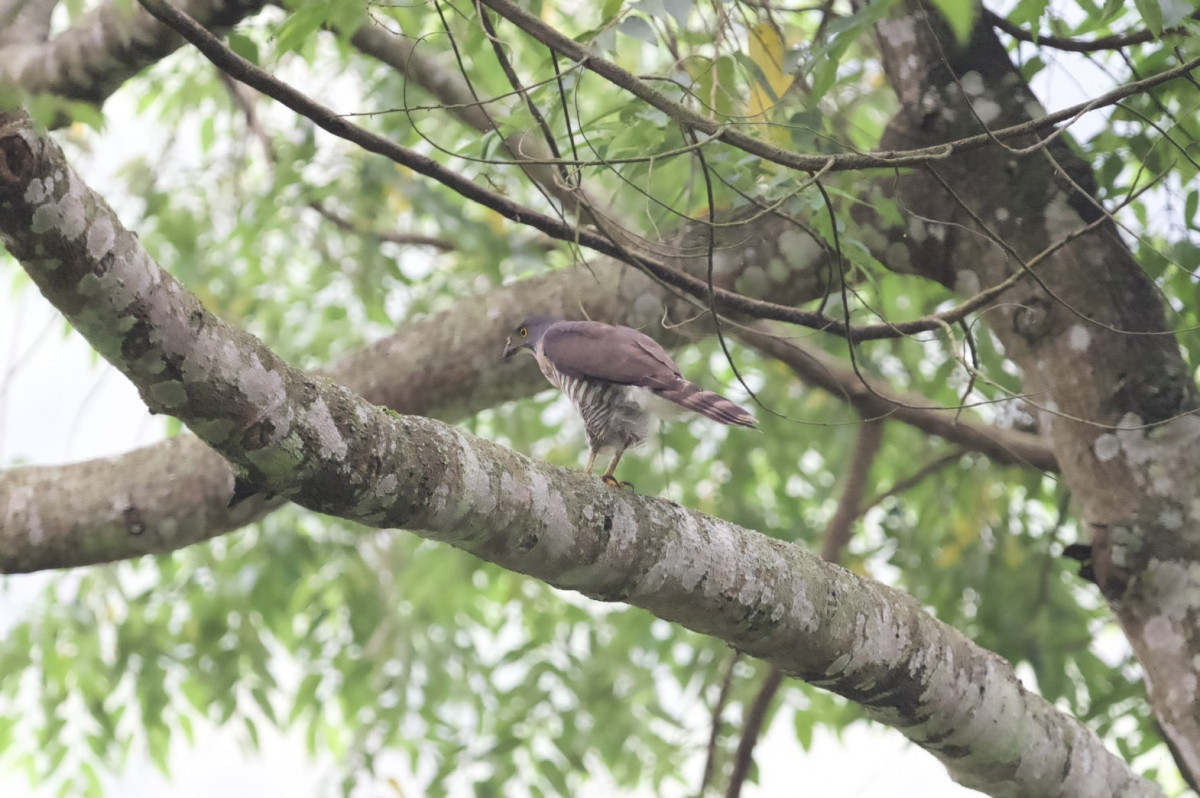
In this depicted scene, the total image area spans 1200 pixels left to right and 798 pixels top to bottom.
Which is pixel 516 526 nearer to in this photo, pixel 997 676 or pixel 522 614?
pixel 997 676

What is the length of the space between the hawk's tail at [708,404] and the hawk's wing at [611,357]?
1.1 inches

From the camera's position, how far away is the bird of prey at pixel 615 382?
2611mm

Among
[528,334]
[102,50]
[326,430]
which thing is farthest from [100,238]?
[102,50]

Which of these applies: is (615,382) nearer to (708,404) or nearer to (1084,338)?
(708,404)

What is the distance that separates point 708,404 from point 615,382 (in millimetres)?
261

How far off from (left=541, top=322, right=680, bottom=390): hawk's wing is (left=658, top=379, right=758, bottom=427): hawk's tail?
3 centimetres

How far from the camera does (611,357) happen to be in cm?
267

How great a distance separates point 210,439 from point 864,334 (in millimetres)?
1599

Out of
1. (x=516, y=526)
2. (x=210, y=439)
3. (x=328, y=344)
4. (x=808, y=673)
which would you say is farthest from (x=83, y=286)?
(x=328, y=344)

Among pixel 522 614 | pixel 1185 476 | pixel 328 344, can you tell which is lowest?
pixel 1185 476

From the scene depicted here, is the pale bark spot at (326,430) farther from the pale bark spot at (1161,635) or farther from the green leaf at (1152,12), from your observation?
the pale bark spot at (1161,635)

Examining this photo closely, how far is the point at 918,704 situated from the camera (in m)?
2.62

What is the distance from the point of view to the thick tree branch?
1.49m

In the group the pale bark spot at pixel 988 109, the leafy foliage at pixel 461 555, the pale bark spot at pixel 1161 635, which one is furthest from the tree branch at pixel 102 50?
the pale bark spot at pixel 1161 635
